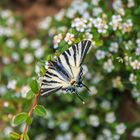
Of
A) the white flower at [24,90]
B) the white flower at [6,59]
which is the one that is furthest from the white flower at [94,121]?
the white flower at [6,59]

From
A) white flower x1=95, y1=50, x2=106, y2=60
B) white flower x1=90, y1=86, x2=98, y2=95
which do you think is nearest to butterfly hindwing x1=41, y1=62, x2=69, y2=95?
white flower x1=95, y1=50, x2=106, y2=60

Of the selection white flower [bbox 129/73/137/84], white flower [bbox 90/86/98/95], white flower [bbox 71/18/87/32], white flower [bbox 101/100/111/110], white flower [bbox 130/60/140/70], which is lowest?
white flower [bbox 129/73/137/84]

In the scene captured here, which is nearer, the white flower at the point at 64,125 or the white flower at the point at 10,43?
the white flower at the point at 64,125

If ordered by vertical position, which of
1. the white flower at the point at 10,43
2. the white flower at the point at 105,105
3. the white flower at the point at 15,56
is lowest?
the white flower at the point at 105,105

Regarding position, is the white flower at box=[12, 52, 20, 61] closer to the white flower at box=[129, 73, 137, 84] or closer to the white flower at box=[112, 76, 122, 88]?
the white flower at box=[112, 76, 122, 88]

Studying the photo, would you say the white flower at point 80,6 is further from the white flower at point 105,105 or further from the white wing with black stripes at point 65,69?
the white wing with black stripes at point 65,69

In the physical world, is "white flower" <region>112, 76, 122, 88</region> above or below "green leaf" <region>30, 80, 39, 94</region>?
above

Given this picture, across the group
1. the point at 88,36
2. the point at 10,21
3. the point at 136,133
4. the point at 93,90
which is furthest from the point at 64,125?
the point at 10,21

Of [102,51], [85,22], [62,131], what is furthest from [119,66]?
[62,131]

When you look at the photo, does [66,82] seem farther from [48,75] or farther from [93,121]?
[93,121]
